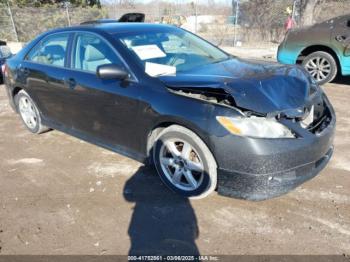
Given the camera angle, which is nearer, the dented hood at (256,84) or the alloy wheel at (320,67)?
the dented hood at (256,84)

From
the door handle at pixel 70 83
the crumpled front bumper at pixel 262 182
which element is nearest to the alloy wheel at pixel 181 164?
the crumpled front bumper at pixel 262 182

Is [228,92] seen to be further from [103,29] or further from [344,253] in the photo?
[103,29]

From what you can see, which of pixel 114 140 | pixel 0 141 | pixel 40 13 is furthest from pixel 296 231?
pixel 40 13

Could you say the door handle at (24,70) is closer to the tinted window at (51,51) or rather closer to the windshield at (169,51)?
the tinted window at (51,51)

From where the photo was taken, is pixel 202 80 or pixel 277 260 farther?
pixel 202 80

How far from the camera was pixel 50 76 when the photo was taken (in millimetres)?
4246

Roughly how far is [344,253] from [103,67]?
2600 mm

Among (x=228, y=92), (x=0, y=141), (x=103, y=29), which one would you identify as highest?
(x=103, y=29)

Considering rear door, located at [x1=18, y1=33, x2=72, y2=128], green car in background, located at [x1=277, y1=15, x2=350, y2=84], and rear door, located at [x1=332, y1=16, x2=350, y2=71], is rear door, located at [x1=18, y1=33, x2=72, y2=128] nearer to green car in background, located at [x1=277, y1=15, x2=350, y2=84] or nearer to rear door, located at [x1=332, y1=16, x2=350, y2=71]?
green car in background, located at [x1=277, y1=15, x2=350, y2=84]

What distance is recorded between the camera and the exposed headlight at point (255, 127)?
2.72m

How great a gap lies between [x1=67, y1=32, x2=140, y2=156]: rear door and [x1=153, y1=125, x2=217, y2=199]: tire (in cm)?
38

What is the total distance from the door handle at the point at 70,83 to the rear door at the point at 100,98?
1 cm

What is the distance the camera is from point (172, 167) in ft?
10.9

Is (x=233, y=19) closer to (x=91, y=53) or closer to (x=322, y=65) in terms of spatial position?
(x=322, y=65)
